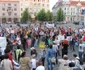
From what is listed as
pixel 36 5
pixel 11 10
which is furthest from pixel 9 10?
pixel 36 5

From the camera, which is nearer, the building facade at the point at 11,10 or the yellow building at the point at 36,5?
the building facade at the point at 11,10

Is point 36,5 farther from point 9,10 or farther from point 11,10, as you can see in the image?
point 9,10

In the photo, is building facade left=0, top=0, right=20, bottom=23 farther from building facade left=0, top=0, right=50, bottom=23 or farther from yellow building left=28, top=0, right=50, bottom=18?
yellow building left=28, top=0, right=50, bottom=18

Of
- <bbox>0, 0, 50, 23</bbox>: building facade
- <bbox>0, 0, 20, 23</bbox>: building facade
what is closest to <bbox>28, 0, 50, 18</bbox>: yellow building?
<bbox>0, 0, 50, 23</bbox>: building facade

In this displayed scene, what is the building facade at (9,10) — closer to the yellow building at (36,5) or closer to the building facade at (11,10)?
the building facade at (11,10)

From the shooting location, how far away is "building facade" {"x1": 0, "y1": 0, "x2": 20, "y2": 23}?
412 feet

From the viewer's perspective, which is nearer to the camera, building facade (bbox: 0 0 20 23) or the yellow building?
building facade (bbox: 0 0 20 23)

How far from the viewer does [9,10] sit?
416ft

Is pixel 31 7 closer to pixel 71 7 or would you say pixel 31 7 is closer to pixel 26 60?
pixel 71 7

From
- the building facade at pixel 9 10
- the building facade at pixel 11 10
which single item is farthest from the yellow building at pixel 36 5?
the building facade at pixel 9 10

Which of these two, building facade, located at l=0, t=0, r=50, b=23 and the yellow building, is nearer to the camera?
building facade, located at l=0, t=0, r=50, b=23

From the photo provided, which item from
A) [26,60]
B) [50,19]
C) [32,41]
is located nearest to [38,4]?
[50,19]

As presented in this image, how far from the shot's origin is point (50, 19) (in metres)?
111

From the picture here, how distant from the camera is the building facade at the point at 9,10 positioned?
126 meters
